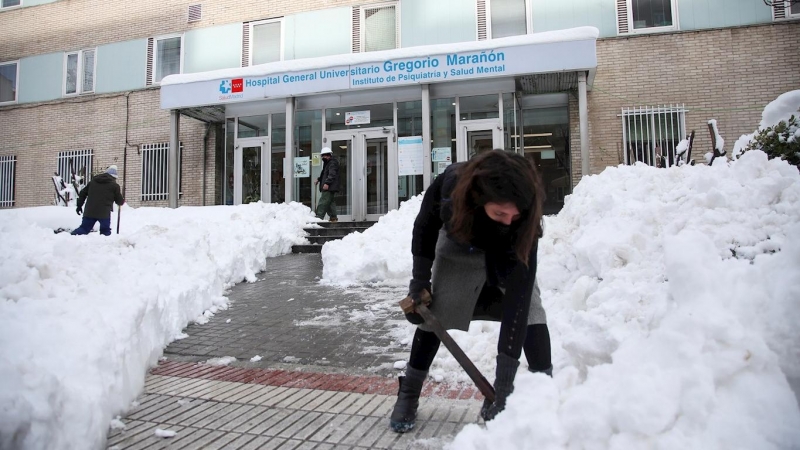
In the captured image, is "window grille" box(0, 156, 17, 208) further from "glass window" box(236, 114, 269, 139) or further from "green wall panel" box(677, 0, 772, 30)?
"green wall panel" box(677, 0, 772, 30)

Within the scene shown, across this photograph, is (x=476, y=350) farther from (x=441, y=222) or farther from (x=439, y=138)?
(x=439, y=138)

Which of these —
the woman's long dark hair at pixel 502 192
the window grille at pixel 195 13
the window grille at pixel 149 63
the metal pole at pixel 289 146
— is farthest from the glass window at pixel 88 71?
the woman's long dark hair at pixel 502 192

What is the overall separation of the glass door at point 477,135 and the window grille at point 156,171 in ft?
29.2

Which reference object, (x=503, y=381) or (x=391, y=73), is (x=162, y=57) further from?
(x=503, y=381)

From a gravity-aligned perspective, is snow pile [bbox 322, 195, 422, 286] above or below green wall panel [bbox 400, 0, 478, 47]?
below

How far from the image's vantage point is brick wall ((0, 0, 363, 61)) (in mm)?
14984

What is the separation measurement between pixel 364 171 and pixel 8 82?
1453 cm

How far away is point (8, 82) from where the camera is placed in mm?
17859

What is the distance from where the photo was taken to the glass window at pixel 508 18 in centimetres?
1306

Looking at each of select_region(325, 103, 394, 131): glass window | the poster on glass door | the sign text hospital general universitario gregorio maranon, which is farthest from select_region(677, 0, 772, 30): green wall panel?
select_region(325, 103, 394, 131): glass window

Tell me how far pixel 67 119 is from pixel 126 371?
17.1 meters

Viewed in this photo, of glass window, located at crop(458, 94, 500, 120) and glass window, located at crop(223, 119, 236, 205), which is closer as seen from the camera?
glass window, located at crop(458, 94, 500, 120)

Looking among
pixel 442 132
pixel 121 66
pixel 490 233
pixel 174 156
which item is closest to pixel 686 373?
pixel 490 233

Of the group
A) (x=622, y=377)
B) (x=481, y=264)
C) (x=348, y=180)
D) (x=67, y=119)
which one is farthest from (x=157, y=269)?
(x=67, y=119)
